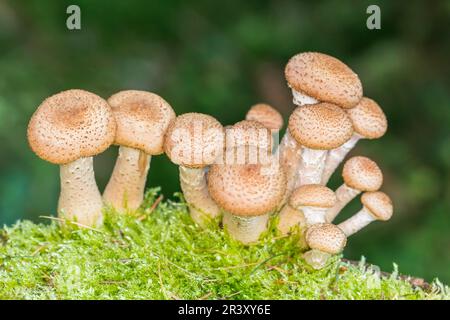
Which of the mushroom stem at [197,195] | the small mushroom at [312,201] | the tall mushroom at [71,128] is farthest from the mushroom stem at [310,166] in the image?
the tall mushroom at [71,128]

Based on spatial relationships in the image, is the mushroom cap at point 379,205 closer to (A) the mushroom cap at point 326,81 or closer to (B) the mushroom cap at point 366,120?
(B) the mushroom cap at point 366,120

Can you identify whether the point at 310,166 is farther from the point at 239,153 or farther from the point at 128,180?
the point at 128,180

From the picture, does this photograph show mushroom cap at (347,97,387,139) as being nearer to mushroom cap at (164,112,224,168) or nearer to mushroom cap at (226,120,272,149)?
mushroom cap at (226,120,272,149)

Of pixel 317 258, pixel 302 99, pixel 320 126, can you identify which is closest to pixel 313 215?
pixel 317 258

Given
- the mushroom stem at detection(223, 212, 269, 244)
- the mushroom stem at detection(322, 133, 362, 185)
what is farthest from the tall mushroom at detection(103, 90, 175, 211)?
the mushroom stem at detection(322, 133, 362, 185)

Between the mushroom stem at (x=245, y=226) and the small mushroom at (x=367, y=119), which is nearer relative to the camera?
the mushroom stem at (x=245, y=226)

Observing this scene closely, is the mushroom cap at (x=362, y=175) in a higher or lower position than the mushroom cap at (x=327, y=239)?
higher

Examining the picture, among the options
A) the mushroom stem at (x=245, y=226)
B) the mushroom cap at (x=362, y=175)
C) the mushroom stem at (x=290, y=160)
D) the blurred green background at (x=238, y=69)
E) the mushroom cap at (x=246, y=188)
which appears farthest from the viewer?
the blurred green background at (x=238, y=69)
